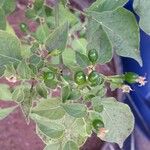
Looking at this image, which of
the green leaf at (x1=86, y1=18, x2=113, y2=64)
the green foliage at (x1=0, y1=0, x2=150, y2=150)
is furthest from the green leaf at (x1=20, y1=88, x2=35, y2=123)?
the green leaf at (x1=86, y1=18, x2=113, y2=64)

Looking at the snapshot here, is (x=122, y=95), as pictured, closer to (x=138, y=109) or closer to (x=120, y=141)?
(x=138, y=109)

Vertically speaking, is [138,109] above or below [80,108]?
below

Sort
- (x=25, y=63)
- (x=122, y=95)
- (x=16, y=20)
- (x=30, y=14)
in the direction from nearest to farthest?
(x=25, y=63) < (x=30, y=14) < (x=122, y=95) < (x=16, y=20)

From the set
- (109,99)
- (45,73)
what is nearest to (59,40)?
(45,73)

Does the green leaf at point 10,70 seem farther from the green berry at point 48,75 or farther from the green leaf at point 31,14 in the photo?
the green leaf at point 31,14

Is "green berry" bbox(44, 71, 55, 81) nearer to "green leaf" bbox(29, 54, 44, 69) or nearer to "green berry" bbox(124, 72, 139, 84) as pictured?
"green leaf" bbox(29, 54, 44, 69)

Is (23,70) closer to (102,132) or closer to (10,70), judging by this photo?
(10,70)

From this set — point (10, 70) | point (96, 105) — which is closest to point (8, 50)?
point (10, 70)
